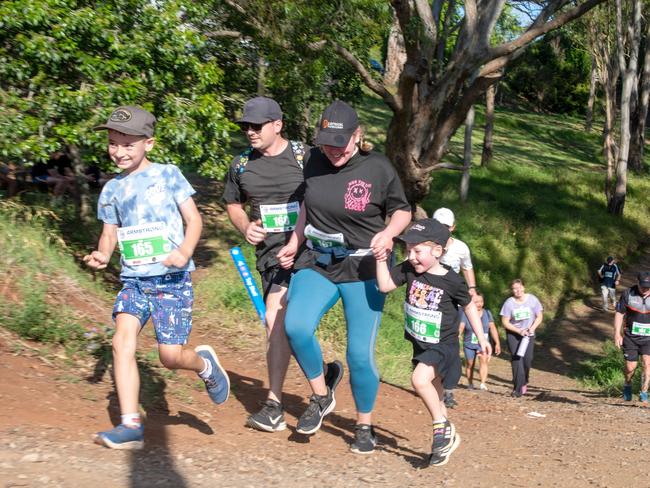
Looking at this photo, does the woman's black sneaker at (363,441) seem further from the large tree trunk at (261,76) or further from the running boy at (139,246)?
the large tree trunk at (261,76)

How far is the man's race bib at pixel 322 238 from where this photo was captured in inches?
231

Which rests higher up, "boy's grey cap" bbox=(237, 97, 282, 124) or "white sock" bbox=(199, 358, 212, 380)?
"boy's grey cap" bbox=(237, 97, 282, 124)

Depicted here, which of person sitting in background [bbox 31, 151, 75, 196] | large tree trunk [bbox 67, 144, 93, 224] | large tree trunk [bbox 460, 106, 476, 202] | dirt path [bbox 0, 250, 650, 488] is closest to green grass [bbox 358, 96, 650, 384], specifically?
large tree trunk [bbox 460, 106, 476, 202]

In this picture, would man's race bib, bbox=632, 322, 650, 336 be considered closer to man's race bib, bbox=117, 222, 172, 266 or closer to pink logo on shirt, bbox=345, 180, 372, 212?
pink logo on shirt, bbox=345, 180, 372, 212

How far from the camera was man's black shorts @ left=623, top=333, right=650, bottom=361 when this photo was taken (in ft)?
40.7

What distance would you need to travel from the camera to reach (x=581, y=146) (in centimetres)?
3928

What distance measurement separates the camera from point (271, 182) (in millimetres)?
6316

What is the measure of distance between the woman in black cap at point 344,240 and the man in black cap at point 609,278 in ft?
54.2

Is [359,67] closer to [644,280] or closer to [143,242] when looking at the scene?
[644,280]

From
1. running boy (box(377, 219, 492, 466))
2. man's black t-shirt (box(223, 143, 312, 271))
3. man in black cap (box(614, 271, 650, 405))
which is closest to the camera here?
running boy (box(377, 219, 492, 466))

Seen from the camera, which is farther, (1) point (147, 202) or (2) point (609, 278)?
(2) point (609, 278)

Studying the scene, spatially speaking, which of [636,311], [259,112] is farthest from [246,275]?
[636,311]

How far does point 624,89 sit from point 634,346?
16.1 m

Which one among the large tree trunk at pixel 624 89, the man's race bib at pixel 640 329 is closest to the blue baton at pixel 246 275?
the man's race bib at pixel 640 329
